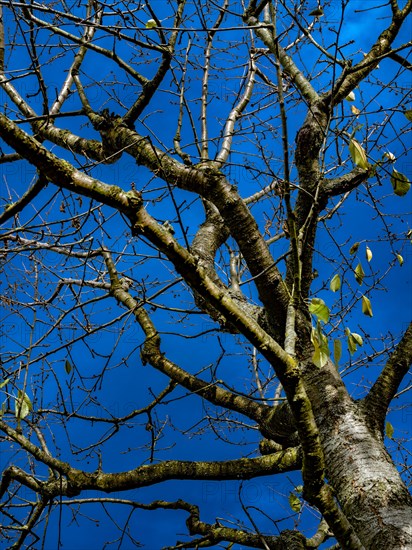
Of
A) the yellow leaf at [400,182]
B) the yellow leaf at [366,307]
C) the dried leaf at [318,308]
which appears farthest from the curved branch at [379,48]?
the dried leaf at [318,308]

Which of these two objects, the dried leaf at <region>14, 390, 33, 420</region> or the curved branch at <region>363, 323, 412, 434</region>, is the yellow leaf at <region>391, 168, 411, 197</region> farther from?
the dried leaf at <region>14, 390, 33, 420</region>

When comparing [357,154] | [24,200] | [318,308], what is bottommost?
[318,308]

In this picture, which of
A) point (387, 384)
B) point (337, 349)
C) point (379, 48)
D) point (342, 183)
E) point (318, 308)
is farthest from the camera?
point (379, 48)

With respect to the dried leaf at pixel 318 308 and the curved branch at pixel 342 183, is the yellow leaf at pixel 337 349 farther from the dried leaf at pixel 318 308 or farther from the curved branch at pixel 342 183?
the curved branch at pixel 342 183

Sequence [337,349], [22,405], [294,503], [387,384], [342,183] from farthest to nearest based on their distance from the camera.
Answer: [294,503], [342,183], [387,384], [22,405], [337,349]

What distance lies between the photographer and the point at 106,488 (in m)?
3.77

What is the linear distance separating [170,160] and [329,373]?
164 centimetres

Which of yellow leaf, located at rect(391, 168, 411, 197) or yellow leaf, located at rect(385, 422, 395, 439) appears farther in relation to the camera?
yellow leaf, located at rect(385, 422, 395, 439)

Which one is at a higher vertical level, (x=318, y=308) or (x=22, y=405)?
(x=22, y=405)

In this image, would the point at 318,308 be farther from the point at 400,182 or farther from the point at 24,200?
the point at 24,200

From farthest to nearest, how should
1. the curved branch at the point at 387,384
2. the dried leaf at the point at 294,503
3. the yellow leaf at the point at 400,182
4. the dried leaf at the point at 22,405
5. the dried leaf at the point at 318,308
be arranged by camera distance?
the dried leaf at the point at 294,503 → the curved branch at the point at 387,384 → the yellow leaf at the point at 400,182 → the dried leaf at the point at 22,405 → the dried leaf at the point at 318,308

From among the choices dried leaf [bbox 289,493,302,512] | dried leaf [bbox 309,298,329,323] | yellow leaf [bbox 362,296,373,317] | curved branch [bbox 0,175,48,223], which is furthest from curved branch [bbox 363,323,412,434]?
curved branch [bbox 0,175,48,223]

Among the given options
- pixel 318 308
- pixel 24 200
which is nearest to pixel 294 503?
pixel 318 308

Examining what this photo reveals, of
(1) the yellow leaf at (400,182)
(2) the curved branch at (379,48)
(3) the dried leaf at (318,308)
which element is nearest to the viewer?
(3) the dried leaf at (318,308)
